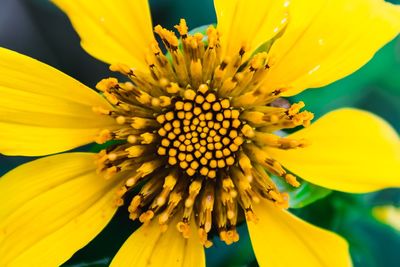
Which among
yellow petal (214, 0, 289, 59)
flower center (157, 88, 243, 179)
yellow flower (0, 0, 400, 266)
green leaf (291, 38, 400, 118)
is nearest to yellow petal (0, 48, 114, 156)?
yellow flower (0, 0, 400, 266)

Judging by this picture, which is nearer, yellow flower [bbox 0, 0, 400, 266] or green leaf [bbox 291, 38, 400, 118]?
yellow flower [bbox 0, 0, 400, 266]

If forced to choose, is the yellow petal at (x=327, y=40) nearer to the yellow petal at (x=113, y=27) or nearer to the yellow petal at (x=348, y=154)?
the yellow petal at (x=348, y=154)

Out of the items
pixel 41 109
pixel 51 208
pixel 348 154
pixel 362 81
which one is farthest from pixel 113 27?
pixel 362 81

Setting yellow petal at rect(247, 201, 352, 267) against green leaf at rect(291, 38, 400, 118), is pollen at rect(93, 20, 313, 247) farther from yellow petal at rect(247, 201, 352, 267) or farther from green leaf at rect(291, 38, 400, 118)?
green leaf at rect(291, 38, 400, 118)

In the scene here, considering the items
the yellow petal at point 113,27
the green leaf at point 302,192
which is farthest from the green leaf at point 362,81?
the yellow petal at point 113,27

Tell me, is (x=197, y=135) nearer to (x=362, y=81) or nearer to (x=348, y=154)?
(x=348, y=154)

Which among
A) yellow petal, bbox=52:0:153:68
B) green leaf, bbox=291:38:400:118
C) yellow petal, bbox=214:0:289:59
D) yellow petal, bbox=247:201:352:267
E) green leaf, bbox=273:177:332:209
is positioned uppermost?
yellow petal, bbox=52:0:153:68
